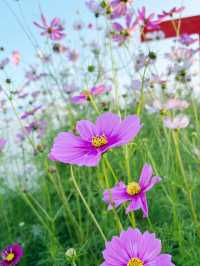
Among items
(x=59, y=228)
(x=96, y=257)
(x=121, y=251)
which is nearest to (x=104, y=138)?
(x=121, y=251)

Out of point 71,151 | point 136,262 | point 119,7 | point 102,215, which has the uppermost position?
point 119,7

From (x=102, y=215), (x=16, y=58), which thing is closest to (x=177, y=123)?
(x=102, y=215)

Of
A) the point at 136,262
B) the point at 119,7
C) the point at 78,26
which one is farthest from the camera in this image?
the point at 78,26

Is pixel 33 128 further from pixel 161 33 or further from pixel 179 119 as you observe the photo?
pixel 179 119

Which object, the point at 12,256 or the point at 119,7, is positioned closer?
the point at 12,256

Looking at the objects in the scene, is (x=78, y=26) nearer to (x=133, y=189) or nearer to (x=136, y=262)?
(x=133, y=189)

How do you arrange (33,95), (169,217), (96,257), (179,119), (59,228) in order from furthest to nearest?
(33,95) → (59,228) → (169,217) → (96,257) → (179,119)

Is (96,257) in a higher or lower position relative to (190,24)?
lower
